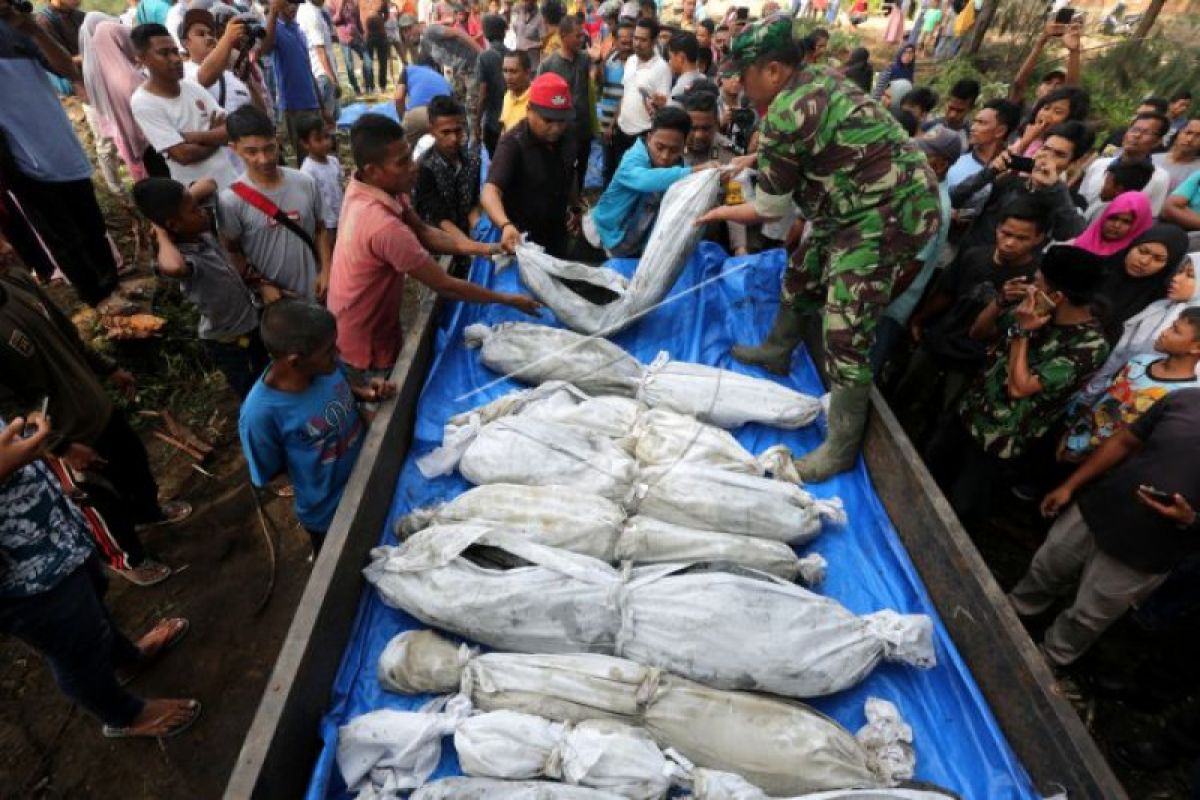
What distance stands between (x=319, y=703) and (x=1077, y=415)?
11.6 feet

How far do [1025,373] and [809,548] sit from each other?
4.03 feet

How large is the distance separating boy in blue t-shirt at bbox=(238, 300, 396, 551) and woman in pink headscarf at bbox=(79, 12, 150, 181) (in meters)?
3.07

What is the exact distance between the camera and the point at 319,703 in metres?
1.77

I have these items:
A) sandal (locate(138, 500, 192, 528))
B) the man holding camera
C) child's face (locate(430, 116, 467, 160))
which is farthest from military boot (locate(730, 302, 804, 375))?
the man holding camera

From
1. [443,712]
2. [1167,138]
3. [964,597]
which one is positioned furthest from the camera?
[1167,138]

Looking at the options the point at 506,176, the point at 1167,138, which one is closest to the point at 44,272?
the point at 506,176

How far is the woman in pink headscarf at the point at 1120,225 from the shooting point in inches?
122

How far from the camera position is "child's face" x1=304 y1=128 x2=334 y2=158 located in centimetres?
392

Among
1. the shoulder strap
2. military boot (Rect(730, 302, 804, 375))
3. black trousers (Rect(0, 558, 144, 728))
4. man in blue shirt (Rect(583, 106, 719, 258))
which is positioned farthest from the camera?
man in blue shirt (Rect(583, 106, 719, 258))

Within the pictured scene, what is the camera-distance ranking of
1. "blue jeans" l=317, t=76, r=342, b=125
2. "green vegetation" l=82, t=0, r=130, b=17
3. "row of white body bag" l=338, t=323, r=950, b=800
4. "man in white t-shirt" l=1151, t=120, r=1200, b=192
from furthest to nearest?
"green vegetation" l=82, t=0, r=130, b=17 → "blue jeans" l=317, t=76, r=342, b=125 → "man in white t-shirt" l=1151, t=120, r=1200, b=192 → "row of white body bag" l=338, t=323, r=950, b=800

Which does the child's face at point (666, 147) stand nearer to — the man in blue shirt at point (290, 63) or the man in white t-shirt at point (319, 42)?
the man in blue shirt at point (290, 63)

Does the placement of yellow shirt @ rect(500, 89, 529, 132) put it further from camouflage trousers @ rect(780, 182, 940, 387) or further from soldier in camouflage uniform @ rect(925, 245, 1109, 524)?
soldier in camouflage uniform @ rect(925, 245, 1109, 524)

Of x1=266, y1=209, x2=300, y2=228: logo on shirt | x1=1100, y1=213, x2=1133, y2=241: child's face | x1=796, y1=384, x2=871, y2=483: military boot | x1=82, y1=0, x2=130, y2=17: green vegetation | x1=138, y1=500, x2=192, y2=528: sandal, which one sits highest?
x1=82, y1=0, x2=130, y2=17: green vegetation

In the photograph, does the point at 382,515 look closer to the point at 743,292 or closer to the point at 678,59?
the point at 743,292
